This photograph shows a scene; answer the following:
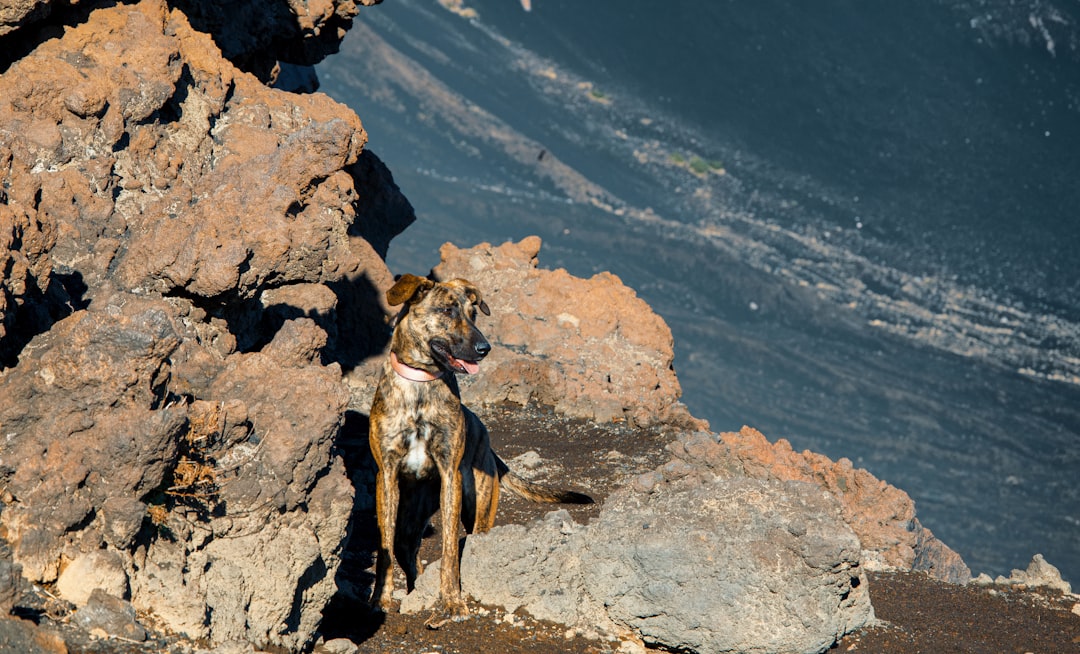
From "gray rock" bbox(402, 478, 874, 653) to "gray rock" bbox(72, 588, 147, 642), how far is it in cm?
195

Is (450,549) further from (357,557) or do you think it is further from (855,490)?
(855,490)

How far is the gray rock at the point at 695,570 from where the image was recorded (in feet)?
19.7

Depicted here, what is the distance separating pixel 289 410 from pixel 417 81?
36.9m

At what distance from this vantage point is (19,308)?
217 inches

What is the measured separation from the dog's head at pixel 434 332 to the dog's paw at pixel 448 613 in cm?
124

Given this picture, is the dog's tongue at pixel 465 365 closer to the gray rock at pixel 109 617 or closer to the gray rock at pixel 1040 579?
the gray rock at pixel 109 617

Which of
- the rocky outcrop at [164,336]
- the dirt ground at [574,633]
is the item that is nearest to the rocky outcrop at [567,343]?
the dirt ground at [574,633]

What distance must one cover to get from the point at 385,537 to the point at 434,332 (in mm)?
1166

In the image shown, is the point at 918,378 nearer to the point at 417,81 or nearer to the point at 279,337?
the point at 417,81

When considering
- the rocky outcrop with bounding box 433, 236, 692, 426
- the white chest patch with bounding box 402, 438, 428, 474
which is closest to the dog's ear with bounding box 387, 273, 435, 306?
the white chest patch with bounding box 402, 438, 428, 474

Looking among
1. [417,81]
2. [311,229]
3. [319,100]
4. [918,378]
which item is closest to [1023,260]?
[918,378]

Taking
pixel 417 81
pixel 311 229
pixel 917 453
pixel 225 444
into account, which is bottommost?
pixel 917 453

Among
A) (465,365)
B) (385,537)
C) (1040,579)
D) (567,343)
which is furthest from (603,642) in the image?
(567,343)

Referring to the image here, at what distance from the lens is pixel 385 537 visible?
6617 mm
